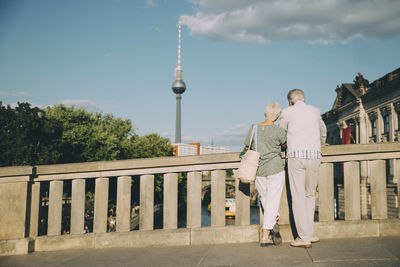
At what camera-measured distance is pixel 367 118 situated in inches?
1848

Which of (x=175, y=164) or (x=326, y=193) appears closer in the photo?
(x=326, y=193)

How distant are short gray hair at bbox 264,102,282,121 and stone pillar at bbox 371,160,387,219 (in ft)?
5.44

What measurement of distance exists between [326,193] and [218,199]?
1.54 m

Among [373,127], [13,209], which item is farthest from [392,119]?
[13,209]

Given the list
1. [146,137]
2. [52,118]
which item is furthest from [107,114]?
[52,118]

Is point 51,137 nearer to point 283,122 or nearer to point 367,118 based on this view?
point 283,122

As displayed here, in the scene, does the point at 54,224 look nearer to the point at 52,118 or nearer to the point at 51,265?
the point at 51,265

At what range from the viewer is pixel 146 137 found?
5131cm

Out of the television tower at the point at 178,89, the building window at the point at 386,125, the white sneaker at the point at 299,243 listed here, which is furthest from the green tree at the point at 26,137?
the television tower at the point at 178,89

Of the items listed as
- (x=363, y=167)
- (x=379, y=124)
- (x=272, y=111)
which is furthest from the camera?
(x=363, y=167)

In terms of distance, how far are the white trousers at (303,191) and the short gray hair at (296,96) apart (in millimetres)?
833

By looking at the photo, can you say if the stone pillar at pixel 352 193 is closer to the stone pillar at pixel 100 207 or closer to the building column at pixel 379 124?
the stone pillar at pixel 100 207

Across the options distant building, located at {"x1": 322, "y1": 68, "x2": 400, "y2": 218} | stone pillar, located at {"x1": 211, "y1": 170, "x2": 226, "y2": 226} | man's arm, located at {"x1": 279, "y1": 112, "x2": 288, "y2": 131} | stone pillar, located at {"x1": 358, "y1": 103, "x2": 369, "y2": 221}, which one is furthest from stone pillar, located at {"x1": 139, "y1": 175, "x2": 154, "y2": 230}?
stone pillar, located at {"x1": 358, "y1": 103, "x2": 369, "y2": 221}

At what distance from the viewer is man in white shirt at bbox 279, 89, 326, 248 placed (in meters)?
4.64
